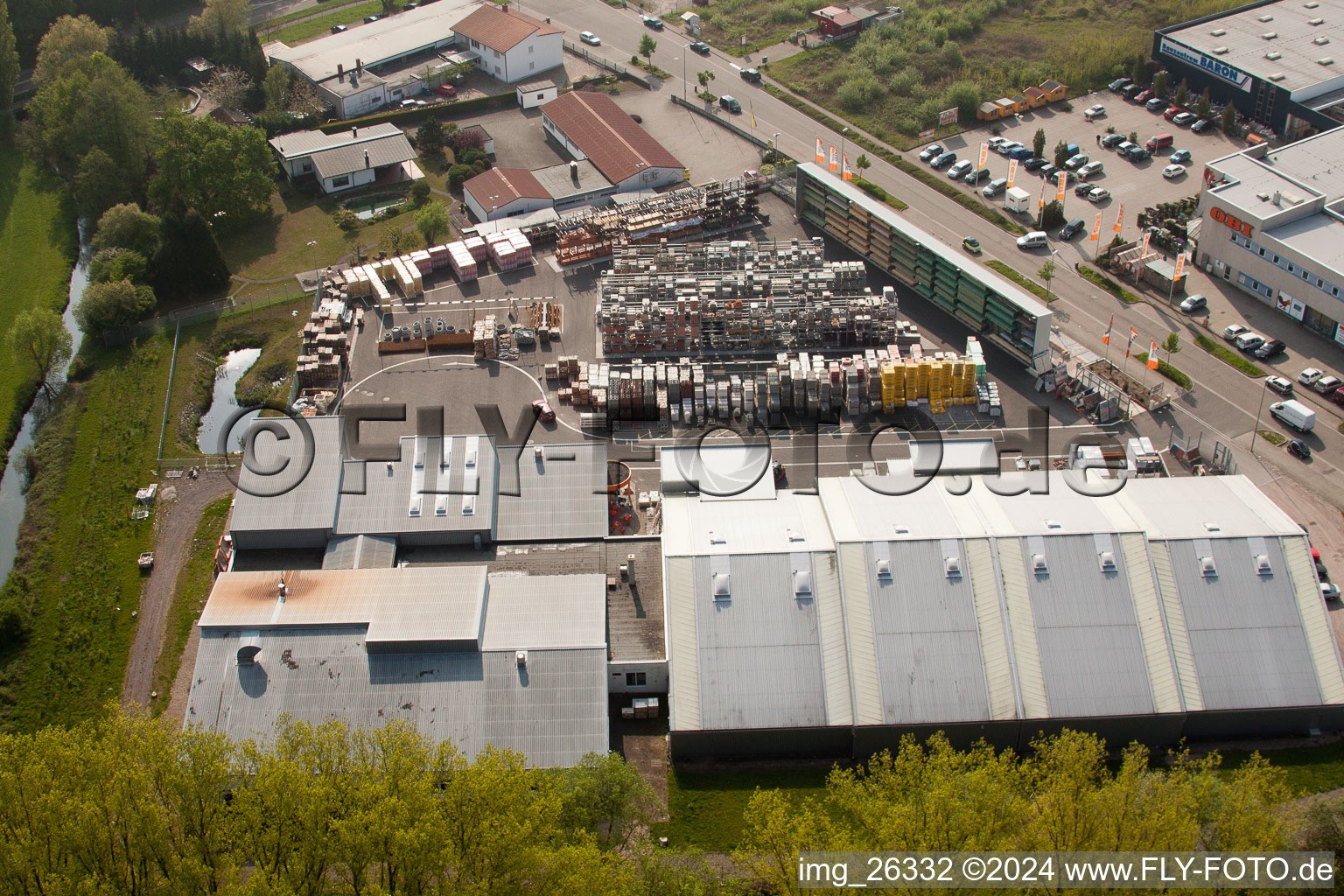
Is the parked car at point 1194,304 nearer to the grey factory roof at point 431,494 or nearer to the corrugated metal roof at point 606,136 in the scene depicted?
the corrugated metal roof at point 606,136

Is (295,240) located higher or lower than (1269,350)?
higher

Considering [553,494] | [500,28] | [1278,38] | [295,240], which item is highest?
[500,28]

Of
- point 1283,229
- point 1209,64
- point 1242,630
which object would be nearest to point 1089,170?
point 1283,229

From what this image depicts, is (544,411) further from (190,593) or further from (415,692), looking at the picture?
(415,692)

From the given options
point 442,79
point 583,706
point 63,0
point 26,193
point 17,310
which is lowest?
point 583,706

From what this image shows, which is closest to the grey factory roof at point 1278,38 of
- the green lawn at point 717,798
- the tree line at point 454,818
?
the tree line at point 454,818

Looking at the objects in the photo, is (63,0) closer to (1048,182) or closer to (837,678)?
(1048,182)

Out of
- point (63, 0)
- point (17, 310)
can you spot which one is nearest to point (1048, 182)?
point (17, 310)
